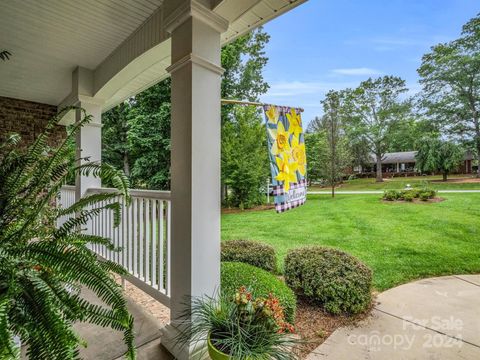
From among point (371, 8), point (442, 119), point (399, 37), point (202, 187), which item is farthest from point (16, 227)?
point (442, 119)

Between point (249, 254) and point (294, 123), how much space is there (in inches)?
59.8

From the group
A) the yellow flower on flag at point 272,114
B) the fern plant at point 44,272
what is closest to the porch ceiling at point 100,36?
the yellow flower on flag at point 272,114

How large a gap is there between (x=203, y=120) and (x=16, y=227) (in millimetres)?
1089

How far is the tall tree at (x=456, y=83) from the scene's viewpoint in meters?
8.14

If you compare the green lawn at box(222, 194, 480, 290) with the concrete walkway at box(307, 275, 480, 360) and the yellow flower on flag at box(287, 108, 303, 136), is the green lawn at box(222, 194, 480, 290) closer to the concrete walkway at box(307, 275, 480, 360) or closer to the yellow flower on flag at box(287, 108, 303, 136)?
the concrete walkway at box(307, 275, 480, 360)

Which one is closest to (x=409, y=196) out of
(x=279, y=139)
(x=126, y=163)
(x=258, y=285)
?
(x=279, y=139)

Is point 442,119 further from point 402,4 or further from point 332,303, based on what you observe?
point 332,303

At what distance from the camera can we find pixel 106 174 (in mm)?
1298

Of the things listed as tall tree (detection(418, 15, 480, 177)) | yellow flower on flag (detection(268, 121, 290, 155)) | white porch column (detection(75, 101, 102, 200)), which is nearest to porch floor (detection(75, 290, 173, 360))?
yellow flower on flag (detection(268, 121, 290, 155))

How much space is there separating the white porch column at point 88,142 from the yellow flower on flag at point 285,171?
259cm

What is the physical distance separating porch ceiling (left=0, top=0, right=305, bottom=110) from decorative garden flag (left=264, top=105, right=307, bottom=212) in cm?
83

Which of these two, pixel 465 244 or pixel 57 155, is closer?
pixel 57 155

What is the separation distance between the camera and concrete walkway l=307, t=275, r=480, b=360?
1.73 metres

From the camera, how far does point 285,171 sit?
2.41 meters
